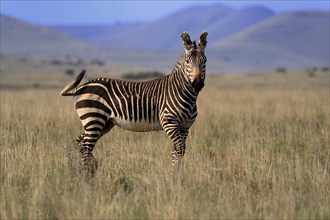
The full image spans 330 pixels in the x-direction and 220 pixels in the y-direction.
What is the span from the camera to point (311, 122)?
1276 cm

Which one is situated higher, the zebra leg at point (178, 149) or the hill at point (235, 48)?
the hill at point (235, 48)

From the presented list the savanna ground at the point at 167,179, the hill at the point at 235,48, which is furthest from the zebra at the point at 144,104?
the hill at the point at 235,48

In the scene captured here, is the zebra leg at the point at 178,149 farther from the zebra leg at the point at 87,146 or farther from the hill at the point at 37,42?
the hill at the point at 37,42

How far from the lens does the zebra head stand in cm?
771

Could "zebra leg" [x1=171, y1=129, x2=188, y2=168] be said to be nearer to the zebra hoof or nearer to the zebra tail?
the zebra hoof

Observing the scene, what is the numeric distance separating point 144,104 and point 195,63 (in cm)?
95

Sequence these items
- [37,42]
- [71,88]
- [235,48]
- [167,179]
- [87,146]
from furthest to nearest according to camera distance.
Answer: [235,48] → [37,42] → [71,88] → [87,146] → [167,179]

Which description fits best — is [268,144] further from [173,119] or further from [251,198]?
[251,198]

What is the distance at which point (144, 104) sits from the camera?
820 centimetres

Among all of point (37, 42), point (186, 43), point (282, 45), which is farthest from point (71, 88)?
point (282, 45)

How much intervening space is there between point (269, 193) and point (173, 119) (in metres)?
1.95

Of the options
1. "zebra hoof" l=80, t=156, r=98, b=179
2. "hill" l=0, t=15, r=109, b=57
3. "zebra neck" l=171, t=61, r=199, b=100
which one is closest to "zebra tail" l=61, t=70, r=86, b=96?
"zebra hoof" l=80, t=156, r=98, b=179

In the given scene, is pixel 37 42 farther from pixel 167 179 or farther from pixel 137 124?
pixel 167 179

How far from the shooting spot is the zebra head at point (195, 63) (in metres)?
7.71
